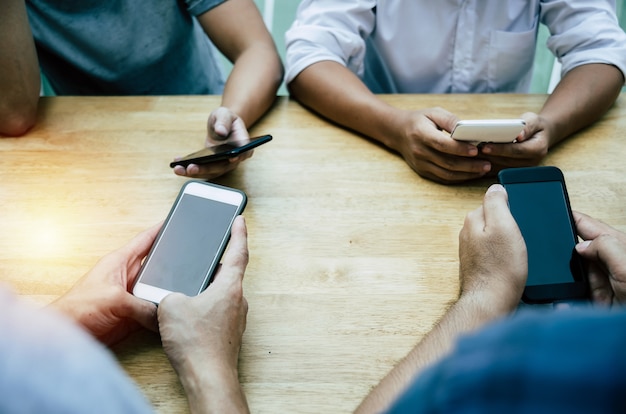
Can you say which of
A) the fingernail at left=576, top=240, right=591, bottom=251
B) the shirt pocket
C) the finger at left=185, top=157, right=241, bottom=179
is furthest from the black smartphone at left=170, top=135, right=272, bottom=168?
the shirt pocket

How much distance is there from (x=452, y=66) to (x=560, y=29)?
0.77ft

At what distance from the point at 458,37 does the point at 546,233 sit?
605 millimetres

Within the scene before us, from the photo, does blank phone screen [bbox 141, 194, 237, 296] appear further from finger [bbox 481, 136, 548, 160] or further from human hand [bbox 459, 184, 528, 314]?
finger [bbox 481, 136, 548, 160]

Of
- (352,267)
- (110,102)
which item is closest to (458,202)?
(352,267)

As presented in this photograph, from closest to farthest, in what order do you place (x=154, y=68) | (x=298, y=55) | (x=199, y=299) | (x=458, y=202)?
1. (x=199, y=299)
2. (x=458, y=202)
3. (x=298, y=55)
4. (x=154, y=68)

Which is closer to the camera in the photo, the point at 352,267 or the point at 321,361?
the point at 321,361

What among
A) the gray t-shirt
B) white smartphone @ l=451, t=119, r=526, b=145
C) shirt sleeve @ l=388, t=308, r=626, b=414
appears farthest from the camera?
the gray t-shirt

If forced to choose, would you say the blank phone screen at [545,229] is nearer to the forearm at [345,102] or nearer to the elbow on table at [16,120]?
the forearm at [345,102]

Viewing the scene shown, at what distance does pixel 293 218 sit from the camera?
2.88ft

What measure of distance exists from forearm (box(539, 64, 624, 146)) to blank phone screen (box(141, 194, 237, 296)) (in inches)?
24.2

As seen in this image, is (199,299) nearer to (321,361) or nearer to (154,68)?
(321,361)

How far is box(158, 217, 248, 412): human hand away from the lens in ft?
2.03

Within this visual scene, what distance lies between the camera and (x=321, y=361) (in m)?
0.69

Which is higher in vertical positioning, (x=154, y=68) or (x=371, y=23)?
(x=371, y=23)
